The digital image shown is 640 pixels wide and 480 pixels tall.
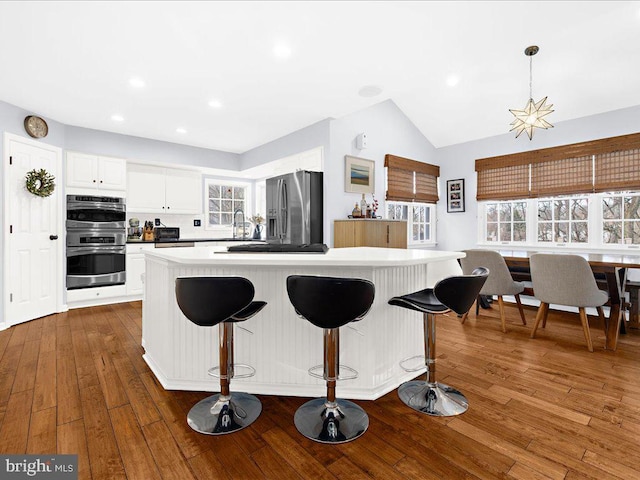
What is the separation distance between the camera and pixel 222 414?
1835mm

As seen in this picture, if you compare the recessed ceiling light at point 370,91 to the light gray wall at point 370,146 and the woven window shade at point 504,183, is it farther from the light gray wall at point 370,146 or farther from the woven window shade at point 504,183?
the woven window shade at point 504,183

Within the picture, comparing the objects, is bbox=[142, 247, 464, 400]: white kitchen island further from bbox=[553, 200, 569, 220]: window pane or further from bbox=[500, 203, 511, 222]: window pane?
bbox=[500, 203, 511, 222]: window pane

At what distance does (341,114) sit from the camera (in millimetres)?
4387

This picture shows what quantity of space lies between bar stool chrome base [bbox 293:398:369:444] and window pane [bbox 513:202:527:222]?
4611mm

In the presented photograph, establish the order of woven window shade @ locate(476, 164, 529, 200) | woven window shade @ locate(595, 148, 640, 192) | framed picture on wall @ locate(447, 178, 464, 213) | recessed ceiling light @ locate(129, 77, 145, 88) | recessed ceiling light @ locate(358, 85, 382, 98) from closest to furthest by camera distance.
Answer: recessed ceiling light @ locate(129, 77, 145, 88) < recessed ceiling light @ locate(358, 85, 382, 98) < woven window shade @ locate(595, 148, 640, 192) < woven window shade @ locate(476, 164, 529, 200) < framed picture on wall @ locate(447, 178, 464, 213)

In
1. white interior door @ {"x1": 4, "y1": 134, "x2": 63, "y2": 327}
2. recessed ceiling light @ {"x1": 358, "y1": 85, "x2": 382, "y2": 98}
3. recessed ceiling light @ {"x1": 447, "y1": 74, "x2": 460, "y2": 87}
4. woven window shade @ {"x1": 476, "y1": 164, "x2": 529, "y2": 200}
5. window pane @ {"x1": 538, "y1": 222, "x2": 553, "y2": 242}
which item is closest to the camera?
white interior door @ {"x1": 4, "y1": 134, "x2": 63, "y2": 327}

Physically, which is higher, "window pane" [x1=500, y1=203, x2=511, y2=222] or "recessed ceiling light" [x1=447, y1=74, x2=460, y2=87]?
"recessed ceiling light" [x1=447, y1=74, x2=460, y2=87]

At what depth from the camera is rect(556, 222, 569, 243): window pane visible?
15.9ft

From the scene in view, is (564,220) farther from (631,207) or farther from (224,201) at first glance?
(224,201)

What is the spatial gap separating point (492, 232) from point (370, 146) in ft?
8.38

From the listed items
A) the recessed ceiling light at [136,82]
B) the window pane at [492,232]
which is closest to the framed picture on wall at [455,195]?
the window pane at [492,232]

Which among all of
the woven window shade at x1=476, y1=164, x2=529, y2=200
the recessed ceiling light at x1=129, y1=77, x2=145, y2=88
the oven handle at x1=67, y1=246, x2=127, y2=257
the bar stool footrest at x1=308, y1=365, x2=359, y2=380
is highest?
the recessed ceiling light at x1=129, y1=77, x2=145, y2=88

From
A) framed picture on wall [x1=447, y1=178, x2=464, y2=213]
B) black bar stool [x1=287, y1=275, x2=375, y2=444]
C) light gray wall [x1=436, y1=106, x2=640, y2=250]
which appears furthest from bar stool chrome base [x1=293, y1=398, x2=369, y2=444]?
framed picture on wall [x1=447, y1=178, x2=464, y2=213]

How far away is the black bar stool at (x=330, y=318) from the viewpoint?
5.14 feet
